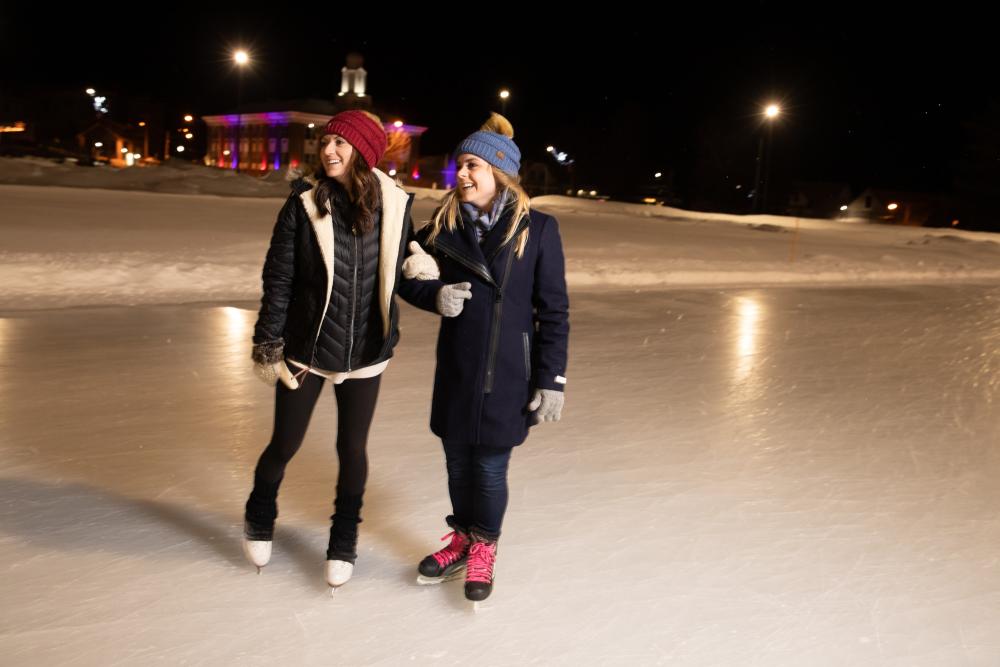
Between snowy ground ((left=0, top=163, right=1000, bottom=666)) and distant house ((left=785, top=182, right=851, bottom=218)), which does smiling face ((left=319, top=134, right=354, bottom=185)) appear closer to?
snowy ground ((left=0, top=163, right=1000, bottom=666))

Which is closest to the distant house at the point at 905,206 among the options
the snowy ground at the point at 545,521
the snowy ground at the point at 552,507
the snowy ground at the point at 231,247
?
the snowy ground at the point at 231,247

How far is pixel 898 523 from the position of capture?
389 centimetres

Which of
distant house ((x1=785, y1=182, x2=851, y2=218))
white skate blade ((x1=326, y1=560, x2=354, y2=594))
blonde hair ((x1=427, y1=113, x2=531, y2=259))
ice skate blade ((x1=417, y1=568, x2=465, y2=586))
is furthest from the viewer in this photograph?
distant house ((x1=785, y1=182, x2=851, y2=218))

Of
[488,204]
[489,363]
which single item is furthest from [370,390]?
[488,204]

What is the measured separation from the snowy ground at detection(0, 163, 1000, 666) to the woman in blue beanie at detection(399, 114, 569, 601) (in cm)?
52

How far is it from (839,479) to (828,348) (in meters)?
3.97

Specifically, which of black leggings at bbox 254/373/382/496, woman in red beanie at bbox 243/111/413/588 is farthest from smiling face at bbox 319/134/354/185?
black leggings at bbox 254/373/382/496

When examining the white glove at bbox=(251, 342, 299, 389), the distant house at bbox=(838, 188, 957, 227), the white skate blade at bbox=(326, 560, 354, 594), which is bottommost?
the white skate blade at bbox=(326, 560, 354, 594)

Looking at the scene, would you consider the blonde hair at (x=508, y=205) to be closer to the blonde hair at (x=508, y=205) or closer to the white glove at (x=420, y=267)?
the blonde hair at (x=508, y=205)

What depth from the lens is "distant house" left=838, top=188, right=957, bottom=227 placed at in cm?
5775

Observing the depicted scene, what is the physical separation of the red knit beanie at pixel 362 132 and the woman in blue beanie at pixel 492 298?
26 centimetres

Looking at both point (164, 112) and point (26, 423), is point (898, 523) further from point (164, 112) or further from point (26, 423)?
point (164, 112)

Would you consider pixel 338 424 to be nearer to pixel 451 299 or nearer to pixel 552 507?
pixel 451 299

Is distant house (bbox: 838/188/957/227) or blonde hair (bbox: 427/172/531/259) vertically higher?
distant house (bbox: 838/188/957/227)
